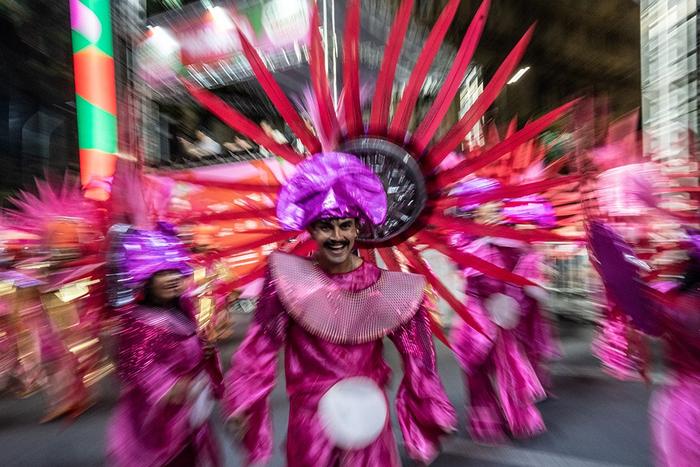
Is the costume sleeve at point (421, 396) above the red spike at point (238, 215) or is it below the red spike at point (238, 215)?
below

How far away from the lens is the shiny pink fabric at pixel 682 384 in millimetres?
1425

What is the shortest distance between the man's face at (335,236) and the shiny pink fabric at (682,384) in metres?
1.03

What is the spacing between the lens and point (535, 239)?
1.20 meters

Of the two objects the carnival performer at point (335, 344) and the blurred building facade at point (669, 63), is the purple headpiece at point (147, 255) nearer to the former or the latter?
the carnival performer at point (335, 344)

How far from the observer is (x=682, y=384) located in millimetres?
1483

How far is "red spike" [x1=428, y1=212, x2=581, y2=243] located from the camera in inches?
47.1

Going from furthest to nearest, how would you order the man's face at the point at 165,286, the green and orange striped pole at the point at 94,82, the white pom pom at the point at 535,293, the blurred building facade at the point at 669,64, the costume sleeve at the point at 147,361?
the green and orange striped pole at the point at 94,82
the blurred building facade at the point at 669,64
the white pom pom at the point at 535,293
the man's face at the point at 165,286
the costume sleeve at the point at 147,361

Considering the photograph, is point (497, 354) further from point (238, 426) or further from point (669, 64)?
point (669, 64)

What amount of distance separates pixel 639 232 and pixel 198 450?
1895 millimetres

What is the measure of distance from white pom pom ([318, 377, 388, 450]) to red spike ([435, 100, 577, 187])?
652mm

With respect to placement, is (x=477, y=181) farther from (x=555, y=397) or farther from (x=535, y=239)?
(x=555, y=397)

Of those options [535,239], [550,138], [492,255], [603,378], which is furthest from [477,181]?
[603,378]

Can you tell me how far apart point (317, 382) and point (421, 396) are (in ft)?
1.06

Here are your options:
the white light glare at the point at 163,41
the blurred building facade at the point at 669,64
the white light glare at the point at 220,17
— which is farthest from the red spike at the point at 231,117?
the blurred building facade at the point at 669,64
